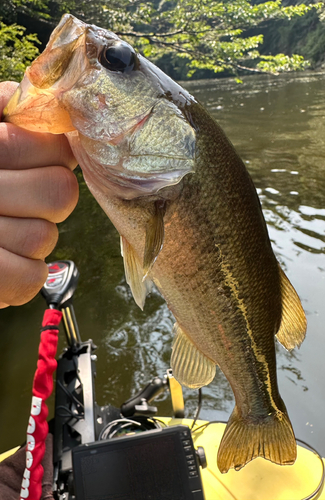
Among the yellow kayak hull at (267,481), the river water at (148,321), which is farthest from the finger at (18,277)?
the river water at (148,321)

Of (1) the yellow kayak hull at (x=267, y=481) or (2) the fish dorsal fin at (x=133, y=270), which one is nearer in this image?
(2) the fish dorsal fin at (x=133, y=270)

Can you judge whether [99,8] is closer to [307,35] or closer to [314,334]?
[314,334]

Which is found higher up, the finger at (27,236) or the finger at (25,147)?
the finger at (25,147)

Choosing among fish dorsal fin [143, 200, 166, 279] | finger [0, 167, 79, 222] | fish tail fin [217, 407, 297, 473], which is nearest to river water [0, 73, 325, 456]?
fish tail fin [217, 407, 297, 473]

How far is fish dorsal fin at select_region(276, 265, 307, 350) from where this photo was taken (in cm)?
154

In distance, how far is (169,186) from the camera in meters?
1.25

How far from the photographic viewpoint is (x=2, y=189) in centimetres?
106

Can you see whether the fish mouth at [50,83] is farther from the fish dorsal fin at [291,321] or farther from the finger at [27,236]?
the fish dorsal fin at [291,321]

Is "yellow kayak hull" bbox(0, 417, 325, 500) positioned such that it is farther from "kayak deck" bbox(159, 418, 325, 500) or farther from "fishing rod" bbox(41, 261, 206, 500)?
"fishing rod" bbox(41, 261, 206, 500)

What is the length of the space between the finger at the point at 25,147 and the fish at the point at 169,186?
0.03m

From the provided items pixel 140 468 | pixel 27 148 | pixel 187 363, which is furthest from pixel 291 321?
pixel 140 468

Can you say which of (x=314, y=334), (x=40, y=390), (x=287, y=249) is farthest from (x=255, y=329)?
(x=287, y=249)

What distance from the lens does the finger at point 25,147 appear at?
1.07 meters

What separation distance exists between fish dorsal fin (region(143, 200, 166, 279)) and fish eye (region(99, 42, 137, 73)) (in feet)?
1.53
